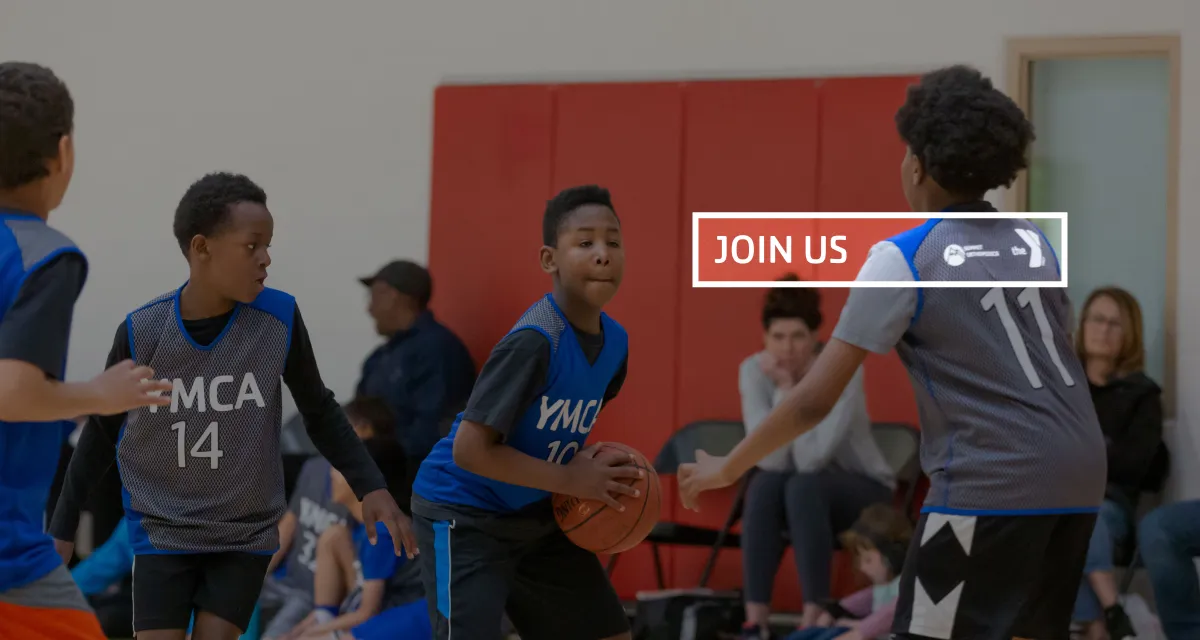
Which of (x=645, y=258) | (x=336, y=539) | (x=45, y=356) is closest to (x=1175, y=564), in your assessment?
(x=645, y=258)

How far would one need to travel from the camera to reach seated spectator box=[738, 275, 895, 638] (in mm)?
4641

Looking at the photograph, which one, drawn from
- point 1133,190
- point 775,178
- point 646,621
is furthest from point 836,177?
point 646,621

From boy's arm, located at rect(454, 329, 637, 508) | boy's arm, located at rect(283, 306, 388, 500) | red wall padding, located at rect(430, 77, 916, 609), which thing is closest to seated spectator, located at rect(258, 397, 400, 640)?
red wall padding, located at rect(430, 77, 916, 609)

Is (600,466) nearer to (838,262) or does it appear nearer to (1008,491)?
(1008,491)

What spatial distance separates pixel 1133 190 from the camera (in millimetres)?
4953

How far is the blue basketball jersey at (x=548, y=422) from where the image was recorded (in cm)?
267

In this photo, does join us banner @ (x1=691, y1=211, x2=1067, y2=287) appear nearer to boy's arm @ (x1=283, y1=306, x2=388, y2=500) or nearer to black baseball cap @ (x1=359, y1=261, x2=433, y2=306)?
black baseball cap @ (x1=359, y1=261, x2=433, y2=306)

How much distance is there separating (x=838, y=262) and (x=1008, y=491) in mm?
1822

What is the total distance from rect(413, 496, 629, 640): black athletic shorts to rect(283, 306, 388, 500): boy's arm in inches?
5.1

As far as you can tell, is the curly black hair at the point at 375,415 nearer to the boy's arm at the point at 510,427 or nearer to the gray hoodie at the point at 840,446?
the gray hoodie at the point at 840,446

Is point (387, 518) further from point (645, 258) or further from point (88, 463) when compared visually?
point (645, 258)

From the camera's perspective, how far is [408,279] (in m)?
5.41

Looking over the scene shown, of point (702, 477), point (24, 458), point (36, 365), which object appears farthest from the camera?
point (702, 477)

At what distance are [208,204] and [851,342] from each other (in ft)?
4.11
